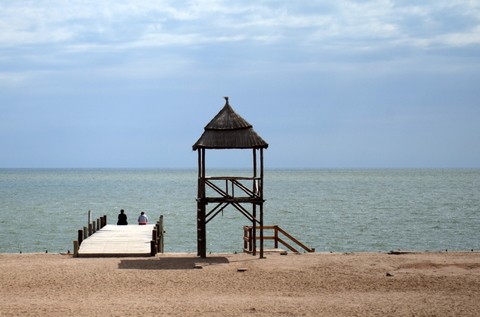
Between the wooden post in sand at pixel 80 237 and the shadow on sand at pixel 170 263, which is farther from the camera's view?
the wooden post in sand at pixel 80 237

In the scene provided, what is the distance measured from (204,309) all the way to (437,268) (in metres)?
10.7

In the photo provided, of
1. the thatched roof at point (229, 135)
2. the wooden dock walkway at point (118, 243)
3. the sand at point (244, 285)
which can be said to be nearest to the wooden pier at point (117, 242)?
the wooden dock walkway at point (118, 243)

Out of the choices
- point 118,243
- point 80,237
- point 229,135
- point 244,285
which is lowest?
point 244,285

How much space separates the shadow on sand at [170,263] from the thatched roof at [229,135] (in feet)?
14.6

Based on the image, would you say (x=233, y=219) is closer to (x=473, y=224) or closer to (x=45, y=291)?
(x=473, y=224)

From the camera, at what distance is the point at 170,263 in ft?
95.3

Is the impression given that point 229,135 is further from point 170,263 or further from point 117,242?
point 117,242

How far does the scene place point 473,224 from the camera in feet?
221

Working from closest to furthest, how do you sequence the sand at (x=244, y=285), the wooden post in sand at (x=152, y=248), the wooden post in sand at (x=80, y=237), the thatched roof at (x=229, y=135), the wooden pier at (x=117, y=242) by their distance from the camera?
1. the sand at (x=244, y=285)
2. the thatched roof at (x=229, y=135)
3. the wooden post in sand at (x=152, y=248)
4. the wooden pier at (x=117, y=242)
5. the wooden post in sand at (x=80, y=237)

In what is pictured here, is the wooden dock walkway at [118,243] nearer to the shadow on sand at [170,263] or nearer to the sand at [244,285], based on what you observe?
the sand at [244,285]

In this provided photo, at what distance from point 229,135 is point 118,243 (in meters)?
7.26

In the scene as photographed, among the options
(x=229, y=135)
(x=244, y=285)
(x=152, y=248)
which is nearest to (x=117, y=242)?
(x=152, y=248)

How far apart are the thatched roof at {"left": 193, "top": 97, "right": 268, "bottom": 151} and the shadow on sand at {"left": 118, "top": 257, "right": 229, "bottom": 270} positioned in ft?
14.6

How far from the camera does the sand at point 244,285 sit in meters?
20.0
